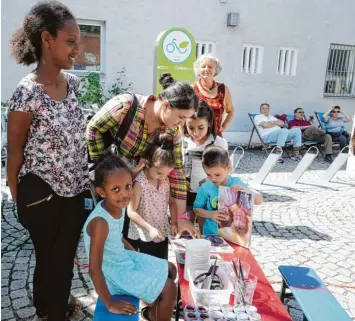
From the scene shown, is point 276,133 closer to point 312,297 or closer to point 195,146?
point 195,146

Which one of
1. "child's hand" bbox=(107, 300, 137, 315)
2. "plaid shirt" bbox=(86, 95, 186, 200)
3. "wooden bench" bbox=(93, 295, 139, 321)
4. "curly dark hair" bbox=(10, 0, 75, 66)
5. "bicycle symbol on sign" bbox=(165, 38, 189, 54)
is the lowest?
"wooden bench" bbox=(93, 295, 139, 321)

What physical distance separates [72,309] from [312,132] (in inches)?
292

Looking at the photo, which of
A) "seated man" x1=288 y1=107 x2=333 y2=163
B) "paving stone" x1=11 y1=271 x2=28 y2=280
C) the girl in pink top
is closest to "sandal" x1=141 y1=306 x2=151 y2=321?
the girl in pink top

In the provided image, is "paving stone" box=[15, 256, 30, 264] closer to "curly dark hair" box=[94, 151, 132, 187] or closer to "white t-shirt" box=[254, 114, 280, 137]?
"curly dark hair" box=[94, 151, 132, 187]

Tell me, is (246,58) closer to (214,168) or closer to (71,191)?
(214,168)

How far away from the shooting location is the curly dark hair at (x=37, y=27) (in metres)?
1.87

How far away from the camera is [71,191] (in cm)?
212

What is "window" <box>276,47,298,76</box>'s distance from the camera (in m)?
9.67

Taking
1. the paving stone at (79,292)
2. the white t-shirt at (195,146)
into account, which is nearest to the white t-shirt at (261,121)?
the white t-shirt at (195,146)

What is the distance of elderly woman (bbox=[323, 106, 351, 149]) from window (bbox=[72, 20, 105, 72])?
18.1 ft

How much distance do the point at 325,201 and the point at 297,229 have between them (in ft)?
4.65

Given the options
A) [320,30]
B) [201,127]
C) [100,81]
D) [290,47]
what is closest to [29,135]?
[201,127]

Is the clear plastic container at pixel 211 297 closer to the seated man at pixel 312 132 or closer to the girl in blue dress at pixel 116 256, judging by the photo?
the girl in blue dress at pixel 116 256

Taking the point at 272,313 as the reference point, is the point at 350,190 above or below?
below
